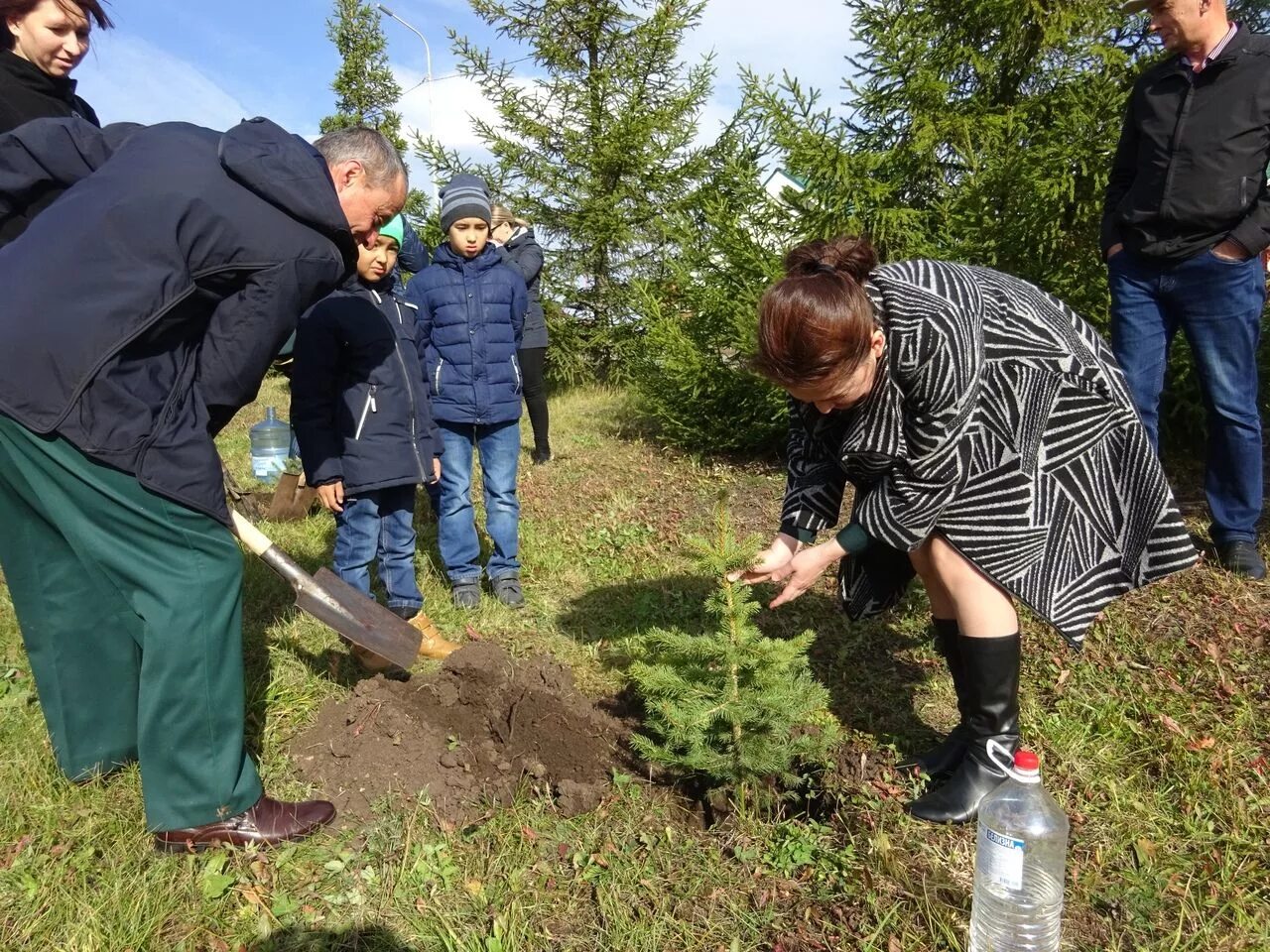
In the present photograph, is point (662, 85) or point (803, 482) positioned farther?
point (662, 85)

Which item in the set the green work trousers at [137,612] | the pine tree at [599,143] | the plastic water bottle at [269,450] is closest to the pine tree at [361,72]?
the pine tree at [599,143]

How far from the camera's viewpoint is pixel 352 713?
3018 mm

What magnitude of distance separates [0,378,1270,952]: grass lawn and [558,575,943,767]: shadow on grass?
0.05ft

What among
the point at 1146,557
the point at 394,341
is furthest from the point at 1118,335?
the point at 394,341

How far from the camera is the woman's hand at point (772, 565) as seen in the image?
2.53 meters

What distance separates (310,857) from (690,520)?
10.7 ft

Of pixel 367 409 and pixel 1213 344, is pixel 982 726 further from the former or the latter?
pixel 367 409

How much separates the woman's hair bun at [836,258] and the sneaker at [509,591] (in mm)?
2415

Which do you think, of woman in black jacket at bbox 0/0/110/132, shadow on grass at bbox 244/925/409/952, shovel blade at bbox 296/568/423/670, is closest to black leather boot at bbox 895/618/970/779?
shadow on grass at bbox 244/925/409/952

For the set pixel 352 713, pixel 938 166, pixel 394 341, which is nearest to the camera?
pixel 352 713

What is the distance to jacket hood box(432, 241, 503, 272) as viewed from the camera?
4.13 meters

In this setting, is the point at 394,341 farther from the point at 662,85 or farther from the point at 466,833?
the point at 662,85

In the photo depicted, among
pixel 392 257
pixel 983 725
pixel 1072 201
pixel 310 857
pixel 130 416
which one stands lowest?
pixel 310 857

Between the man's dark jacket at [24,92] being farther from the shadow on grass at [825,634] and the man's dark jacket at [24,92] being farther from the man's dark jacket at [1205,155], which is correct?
the man's dark jacket at [1205,155]
